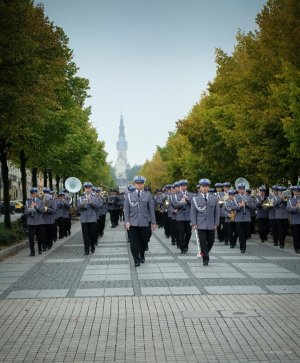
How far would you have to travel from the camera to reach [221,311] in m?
8.82

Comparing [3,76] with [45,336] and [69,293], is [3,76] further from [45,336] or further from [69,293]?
[45,336]

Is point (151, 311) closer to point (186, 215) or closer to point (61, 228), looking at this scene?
point (186, 215)

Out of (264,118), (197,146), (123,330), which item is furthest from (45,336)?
(197,146)

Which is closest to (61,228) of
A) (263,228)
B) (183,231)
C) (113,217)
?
(263,228)

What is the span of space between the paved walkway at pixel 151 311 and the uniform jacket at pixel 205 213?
0.96 m

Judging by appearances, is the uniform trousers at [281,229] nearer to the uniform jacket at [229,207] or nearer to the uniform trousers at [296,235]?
the uniform trousers at [296,235]

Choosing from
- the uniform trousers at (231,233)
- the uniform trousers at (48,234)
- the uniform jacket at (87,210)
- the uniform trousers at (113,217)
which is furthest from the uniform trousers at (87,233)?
the uniform trousers at (113,217)

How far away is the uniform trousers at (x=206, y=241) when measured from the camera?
1448 centimetres

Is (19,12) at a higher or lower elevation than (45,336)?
higher

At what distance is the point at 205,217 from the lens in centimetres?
1473

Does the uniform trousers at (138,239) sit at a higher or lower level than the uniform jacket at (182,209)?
lower

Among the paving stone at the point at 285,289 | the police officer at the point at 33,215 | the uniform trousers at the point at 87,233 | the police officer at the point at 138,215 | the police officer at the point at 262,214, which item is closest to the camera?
the paving stone at the point at 285,289

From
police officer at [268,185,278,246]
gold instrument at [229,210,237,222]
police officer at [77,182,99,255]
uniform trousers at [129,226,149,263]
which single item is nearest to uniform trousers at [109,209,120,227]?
police officer at [268,185,278,246]

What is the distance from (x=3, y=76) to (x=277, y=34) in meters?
11.2
